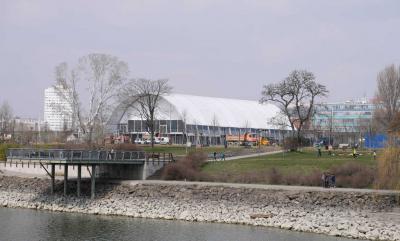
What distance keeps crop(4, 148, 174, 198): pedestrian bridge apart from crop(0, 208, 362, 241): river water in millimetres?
6154

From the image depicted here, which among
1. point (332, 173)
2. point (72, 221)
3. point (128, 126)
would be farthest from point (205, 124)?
point (72, 221)

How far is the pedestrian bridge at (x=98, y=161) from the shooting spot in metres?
51.9

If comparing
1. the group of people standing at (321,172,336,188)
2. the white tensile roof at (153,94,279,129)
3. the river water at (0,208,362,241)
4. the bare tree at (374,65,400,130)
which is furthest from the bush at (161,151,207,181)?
the white tensile roof at (153,94,279,129)

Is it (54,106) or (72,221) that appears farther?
(54,106)

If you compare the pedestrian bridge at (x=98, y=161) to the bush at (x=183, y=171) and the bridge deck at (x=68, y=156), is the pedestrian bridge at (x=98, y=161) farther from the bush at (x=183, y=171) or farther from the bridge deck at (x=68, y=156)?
the bush at (x=183, y=171)

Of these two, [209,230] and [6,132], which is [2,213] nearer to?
[209,230]

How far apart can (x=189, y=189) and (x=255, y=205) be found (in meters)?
7.34

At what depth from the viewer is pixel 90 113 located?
8162cm

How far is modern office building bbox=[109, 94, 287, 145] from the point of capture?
121 meters

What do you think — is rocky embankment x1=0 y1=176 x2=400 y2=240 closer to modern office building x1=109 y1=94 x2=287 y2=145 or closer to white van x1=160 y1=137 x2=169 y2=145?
white van x1=160 y1=137 x2=169 y2=145

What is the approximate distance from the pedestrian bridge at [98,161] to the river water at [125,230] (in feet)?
20.2

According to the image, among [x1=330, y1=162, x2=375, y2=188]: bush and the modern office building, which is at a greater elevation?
the modern office building

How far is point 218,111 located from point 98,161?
79541mm

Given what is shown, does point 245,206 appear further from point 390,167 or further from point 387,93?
point 387,93
